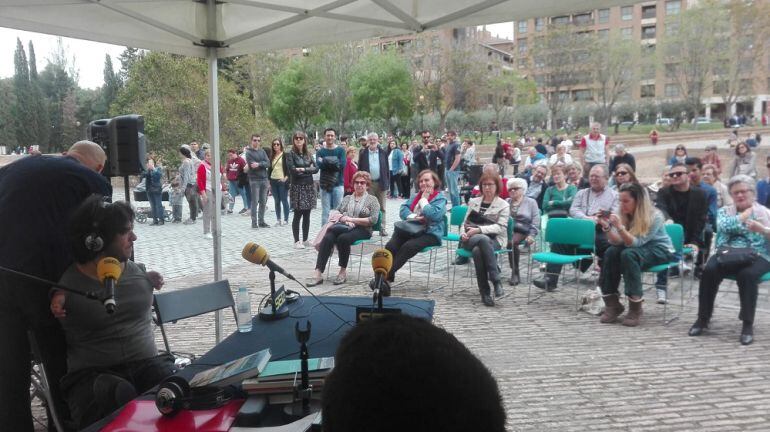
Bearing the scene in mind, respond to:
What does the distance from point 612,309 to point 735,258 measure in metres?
1.30

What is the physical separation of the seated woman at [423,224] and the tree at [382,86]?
33.2m

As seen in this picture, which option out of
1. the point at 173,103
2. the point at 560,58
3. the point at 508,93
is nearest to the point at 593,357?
the point at 173,103

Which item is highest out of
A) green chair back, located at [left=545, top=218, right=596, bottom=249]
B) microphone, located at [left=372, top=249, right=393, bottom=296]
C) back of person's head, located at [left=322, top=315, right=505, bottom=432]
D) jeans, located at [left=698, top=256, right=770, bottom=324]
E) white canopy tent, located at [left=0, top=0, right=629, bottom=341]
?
white canopy tent, located at [left=0, top=0, right=629, bottom=341]

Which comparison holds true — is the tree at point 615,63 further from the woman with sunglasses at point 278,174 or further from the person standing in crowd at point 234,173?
the woman with sunglasses at point 278,174

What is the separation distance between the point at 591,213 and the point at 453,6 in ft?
14.4

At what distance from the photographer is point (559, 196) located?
927cm

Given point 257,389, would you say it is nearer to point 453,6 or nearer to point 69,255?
point 69,255

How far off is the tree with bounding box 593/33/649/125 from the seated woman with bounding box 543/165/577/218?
44.8m

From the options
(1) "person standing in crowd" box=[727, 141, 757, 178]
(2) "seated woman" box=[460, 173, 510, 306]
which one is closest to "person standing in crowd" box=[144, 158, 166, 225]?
(2) "seated woman" box=[460, 173, 510, 306]

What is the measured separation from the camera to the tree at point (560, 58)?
4969 centimetres

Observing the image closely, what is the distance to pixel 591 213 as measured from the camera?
802cm

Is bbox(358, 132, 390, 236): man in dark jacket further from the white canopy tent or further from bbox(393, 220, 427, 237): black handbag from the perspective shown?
the white canopy tent

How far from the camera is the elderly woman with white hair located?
824 centimetres

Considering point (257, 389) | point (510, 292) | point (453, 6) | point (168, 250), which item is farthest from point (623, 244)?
point (168, 250)
